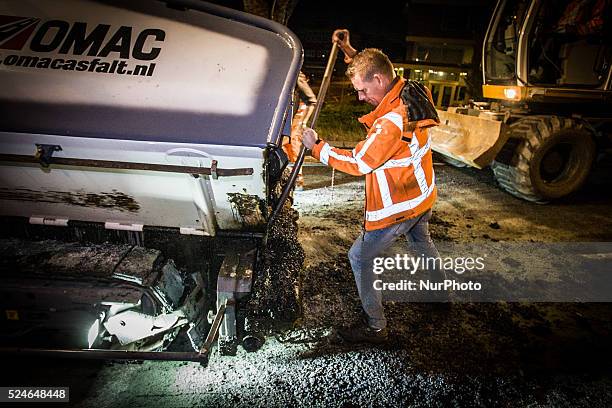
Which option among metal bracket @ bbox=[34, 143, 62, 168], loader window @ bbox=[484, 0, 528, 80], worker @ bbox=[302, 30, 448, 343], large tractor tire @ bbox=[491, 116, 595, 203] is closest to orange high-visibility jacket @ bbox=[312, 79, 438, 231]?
worker @ bbox=[302, 30, 448, 343]

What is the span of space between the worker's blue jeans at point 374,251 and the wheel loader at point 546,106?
298cm

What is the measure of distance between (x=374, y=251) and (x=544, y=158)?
450 centimetres

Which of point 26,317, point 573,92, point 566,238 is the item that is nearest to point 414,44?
point 573,92

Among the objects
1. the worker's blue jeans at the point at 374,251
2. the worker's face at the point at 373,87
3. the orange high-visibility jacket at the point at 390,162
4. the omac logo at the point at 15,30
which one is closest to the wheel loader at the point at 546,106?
the worker's blue jeans at the point at 374,251

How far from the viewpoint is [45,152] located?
1.81 metres

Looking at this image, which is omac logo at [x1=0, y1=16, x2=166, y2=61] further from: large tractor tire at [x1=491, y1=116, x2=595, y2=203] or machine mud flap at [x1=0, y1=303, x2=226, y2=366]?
large tractor tire at [x1=491, y1=116, x2=595, y2=203]

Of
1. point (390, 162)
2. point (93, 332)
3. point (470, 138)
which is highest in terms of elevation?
point (390, 162)

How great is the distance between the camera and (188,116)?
1.89 meters

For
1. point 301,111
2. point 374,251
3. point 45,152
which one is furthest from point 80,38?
point 301,111

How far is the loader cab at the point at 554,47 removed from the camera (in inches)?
206

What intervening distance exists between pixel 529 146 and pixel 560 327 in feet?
10.3

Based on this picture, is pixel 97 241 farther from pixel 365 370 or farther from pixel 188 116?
pixel 365 370

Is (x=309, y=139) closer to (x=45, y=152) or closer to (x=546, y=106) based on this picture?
(x=45, y=152)

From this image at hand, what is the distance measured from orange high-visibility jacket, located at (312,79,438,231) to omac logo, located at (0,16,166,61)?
115cm
